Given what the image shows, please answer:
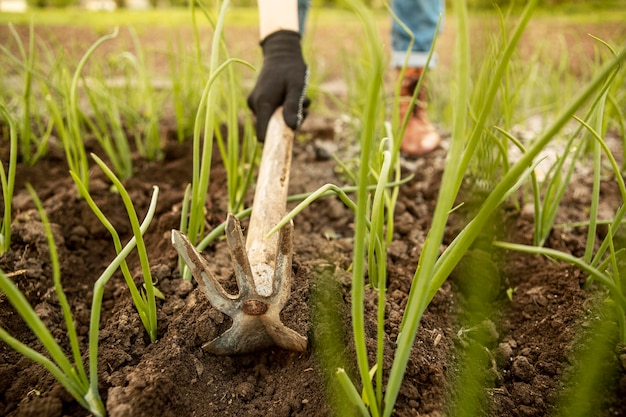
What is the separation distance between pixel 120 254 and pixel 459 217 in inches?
42.3

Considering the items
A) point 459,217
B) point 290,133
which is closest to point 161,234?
point 290,133

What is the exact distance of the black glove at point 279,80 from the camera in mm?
1478

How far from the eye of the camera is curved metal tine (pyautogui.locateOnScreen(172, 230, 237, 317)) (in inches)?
30.8

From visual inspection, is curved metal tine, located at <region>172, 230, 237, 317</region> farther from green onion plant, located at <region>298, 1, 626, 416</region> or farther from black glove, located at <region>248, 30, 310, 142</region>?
black glove, located at <region>248, 30, 310, 142</region>

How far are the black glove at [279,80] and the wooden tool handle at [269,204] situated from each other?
123 millimetres

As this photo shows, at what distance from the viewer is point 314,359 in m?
0.85

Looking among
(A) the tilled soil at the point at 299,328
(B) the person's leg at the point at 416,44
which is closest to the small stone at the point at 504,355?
(A) the tilled soil at the point at 299,328

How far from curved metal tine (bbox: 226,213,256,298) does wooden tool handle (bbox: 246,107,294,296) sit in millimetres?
40

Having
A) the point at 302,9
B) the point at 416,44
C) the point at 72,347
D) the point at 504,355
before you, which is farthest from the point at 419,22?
the point at 72,347

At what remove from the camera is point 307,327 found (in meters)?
0.89

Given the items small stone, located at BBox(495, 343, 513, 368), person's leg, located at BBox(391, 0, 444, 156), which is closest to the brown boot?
person's leg, located at BBox(391, 0, 444, 156)

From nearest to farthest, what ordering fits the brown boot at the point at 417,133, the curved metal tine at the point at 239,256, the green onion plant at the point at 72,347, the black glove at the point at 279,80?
1. the green onion plant at the point at 72,347
2. the curved metal tine at the point at 239,256
3. the black glove at the point at 279,80
4. the brown boot at the point at 417,133

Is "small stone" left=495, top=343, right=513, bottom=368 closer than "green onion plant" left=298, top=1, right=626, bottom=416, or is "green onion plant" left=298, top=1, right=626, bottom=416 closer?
"green onion plant" left=298, top=1, right=626, bottom=416

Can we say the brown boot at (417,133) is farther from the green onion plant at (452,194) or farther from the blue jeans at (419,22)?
the green onion plant at (452,194)
